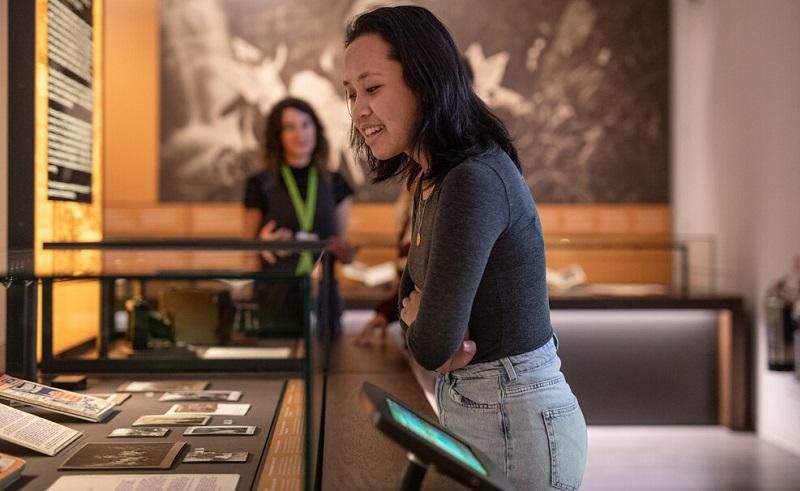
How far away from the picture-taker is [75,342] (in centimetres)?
212

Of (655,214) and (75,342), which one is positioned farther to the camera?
(655,214)

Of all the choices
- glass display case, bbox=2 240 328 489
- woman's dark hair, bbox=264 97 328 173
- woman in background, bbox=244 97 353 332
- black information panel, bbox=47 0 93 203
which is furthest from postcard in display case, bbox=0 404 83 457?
woman's dark hair, bbox=264 97 328 173

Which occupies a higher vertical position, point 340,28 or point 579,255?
point 340,28

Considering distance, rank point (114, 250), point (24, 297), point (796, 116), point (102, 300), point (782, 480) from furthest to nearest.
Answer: point (796, 116), point (782, 480), point (102, 300), point (114, 250), point (24, 297)

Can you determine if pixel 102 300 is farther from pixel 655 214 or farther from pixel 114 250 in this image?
pixel 655 214

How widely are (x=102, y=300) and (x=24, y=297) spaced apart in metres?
0.62

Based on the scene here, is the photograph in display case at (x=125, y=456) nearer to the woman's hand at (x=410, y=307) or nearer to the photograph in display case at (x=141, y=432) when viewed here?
the photograph in display case at (x=141, y=432)

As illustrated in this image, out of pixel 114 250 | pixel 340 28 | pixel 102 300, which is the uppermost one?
pixel 340 28

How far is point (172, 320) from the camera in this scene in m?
2.31

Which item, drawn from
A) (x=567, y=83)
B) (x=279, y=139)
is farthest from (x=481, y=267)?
(x=567, y=83)

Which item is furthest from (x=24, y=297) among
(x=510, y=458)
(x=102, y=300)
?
(x=510, y=458)

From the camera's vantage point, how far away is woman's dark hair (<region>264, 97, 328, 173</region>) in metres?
3.73

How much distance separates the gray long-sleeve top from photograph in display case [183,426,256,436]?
1.37 feet

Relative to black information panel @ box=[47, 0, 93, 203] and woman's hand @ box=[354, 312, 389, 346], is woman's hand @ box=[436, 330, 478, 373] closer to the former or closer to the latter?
black information panel @ box=[47, 0, 93, 203]
